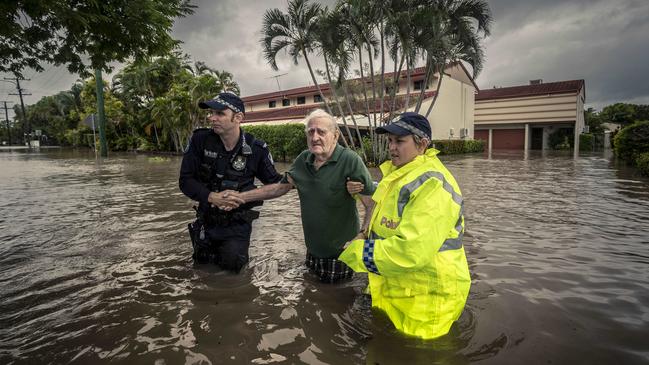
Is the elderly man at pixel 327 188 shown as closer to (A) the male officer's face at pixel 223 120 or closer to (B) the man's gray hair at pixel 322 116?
(B) the man's gray hair at pixel 322 116

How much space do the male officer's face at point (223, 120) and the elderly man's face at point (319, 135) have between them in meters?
0.93

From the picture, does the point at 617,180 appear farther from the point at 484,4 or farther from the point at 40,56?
the point at 40,56

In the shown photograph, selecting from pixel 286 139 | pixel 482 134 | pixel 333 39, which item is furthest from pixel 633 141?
pixel 482 134

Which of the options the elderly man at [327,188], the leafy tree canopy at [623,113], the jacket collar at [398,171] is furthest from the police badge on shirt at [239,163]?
the leafy tree canopy at [623,113]

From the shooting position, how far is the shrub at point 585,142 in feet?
118

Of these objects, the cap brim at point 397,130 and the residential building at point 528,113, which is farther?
the residential building at point 528,113

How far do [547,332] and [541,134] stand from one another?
139 feet

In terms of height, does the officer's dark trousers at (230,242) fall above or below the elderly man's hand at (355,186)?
below

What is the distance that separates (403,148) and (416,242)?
71 centimetres

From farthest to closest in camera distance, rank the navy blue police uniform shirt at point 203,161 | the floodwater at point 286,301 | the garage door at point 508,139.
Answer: the garage door at point 508,139
the navy blue police uniform shirt at point 203,161
the floodwater at point 286,301

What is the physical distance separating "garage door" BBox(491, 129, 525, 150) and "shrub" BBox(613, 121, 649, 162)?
24065mm

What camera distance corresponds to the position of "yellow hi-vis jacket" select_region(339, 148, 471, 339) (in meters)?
2.13

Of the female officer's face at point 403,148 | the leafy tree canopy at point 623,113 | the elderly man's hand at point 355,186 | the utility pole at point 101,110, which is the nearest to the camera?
the female officer's face at point 403,148

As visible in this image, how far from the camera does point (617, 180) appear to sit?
11.6 metres
